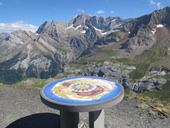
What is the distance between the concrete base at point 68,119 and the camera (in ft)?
57.2

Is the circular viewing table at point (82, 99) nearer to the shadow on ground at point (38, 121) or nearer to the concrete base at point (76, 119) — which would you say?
the concrete base at point (76, 119)

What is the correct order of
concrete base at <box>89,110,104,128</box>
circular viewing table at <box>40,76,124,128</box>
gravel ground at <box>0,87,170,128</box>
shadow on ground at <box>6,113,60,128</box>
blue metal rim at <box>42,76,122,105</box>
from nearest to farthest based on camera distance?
circular viewing table at <box>40,76,124,128</box>
blue metal rim at <box>42,76,122,105</box>
concrete base at <box>89,110,104,128</box>
gravel ground at <box>0,87,170,128</box>
shadow on ground at <box>6,113,60,128</box>

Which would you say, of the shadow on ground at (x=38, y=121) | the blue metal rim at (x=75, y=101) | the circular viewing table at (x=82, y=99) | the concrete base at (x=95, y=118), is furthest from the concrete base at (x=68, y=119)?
the shadow on ground at (x=38, y=121)

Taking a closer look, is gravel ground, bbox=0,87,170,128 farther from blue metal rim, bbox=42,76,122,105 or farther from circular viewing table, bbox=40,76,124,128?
blue metal rim, bbox=42,76,122,105

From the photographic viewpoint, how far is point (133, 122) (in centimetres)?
2058

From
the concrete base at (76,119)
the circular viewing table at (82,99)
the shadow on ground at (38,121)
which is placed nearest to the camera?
the circular viewing table at (82,99)

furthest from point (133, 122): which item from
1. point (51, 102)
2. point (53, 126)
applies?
point (51, 102)

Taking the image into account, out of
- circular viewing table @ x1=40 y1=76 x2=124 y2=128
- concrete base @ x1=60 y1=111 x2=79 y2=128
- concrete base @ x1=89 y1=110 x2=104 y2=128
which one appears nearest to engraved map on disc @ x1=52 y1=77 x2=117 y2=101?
circular viewing table @ x1=40 y1=76 x2=124 y2=128

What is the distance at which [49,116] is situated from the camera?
2380 cm

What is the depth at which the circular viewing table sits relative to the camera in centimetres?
1332

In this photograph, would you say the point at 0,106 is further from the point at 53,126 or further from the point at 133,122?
the point at 133,122

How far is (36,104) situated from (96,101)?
59.6ft

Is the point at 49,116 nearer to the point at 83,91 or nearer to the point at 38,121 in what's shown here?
the point at 38,121

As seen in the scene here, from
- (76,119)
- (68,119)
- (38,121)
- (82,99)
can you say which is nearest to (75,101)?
(82,99)
